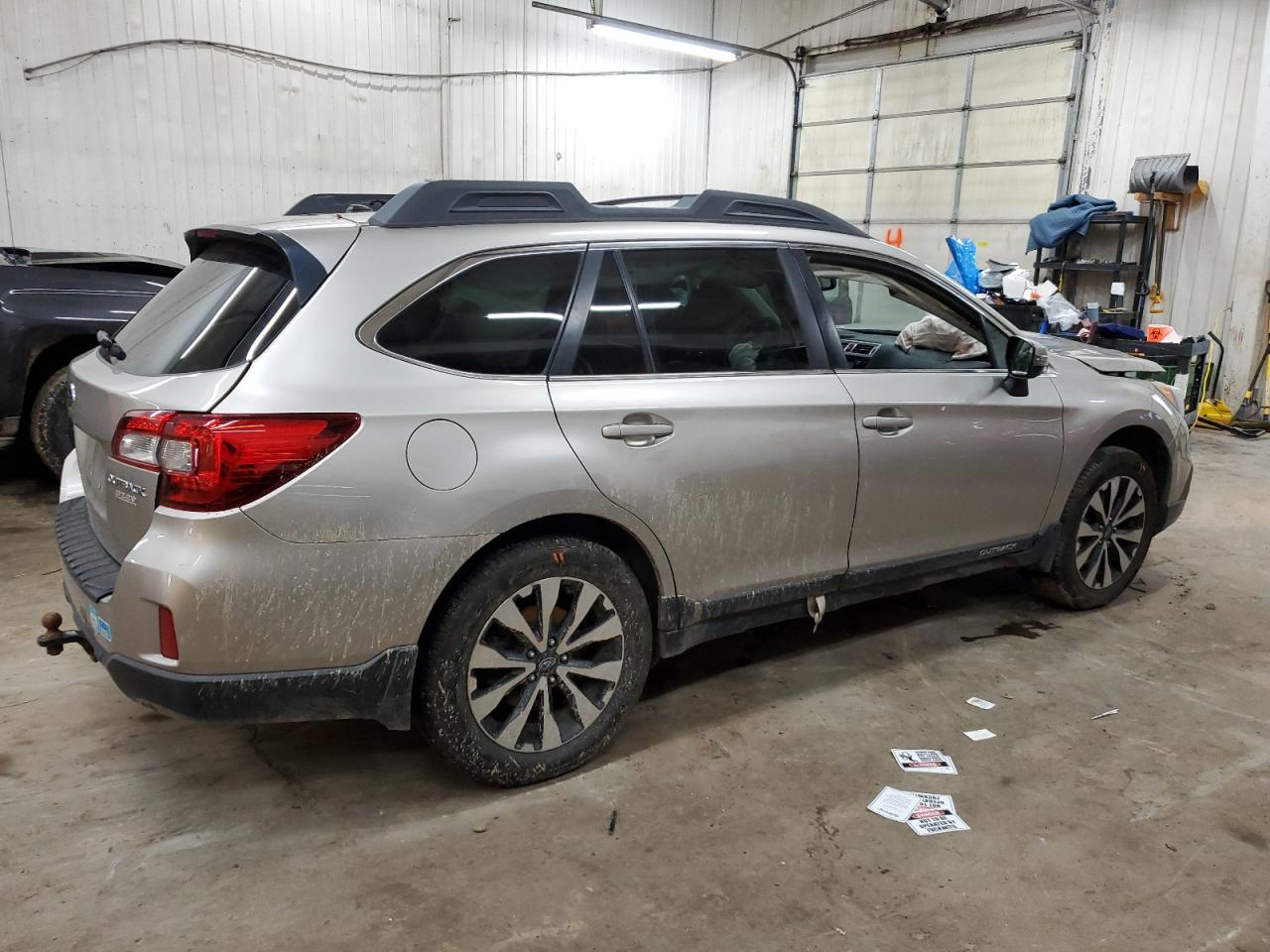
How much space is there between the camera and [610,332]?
2.53m

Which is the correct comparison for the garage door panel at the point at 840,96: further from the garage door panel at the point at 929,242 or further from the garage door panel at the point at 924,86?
the garage door panel at the point at 929,242

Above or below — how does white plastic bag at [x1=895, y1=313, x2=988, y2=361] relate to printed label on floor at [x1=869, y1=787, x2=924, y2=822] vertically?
above

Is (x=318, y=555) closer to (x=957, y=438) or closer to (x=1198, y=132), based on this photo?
(x=957, y=438)

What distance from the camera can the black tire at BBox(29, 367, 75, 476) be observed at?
16.6 feet

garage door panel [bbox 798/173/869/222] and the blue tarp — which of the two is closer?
the blue tarp

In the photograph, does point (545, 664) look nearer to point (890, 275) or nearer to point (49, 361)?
point (890, 275)

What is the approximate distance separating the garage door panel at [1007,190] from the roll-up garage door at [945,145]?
0.01 m

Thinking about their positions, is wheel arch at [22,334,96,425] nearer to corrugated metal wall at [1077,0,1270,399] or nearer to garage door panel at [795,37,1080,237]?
garage door panel at [795,37,1080,237]

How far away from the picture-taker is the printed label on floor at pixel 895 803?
2.45m

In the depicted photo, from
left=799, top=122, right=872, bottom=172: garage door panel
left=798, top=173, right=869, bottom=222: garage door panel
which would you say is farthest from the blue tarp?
left=799, top=122, right=872, bottom=172: garage door panel

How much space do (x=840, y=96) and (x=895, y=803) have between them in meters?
11.6

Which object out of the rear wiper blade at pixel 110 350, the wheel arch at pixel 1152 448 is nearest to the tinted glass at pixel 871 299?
the wheel arch at pixel 1152 448

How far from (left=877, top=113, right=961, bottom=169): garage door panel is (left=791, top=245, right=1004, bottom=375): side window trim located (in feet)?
28.4

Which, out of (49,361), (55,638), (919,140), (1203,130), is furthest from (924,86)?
(55,638)
